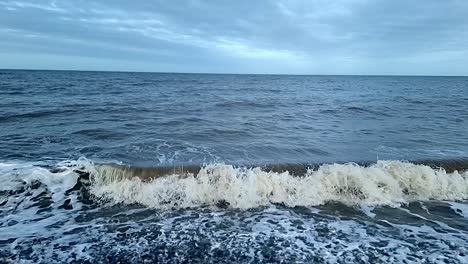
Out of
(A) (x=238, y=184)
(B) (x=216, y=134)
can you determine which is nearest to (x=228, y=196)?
(A) (x=238, y=184)

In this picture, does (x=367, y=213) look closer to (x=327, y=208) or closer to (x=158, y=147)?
(x=327, y=208)

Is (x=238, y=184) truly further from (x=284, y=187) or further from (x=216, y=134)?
(x=216, y=134)

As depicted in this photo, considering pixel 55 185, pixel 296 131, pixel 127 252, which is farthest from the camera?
pixel 296 131

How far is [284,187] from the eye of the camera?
780cm

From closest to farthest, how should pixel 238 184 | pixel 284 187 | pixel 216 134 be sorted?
pixel 238 184
pixel 284 187
pixel 216 134

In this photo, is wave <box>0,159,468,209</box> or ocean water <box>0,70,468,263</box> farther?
wave <box>0,159,468,209</box>

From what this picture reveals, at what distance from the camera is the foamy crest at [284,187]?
287 inches

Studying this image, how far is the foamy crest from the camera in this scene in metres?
7.30

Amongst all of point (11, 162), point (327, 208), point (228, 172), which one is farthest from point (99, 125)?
point (327, 208)

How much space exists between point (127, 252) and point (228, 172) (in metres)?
3.63

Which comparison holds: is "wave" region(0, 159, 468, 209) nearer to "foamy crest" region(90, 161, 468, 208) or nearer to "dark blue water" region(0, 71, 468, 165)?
"foamy crest" region(90, 161, 468, 208)

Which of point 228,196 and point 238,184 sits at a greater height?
point 238,184

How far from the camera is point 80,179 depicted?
8.30 meters

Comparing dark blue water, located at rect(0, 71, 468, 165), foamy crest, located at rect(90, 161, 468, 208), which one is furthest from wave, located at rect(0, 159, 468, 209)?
dark blue water, located at rect(0, 71, 468, 165)
